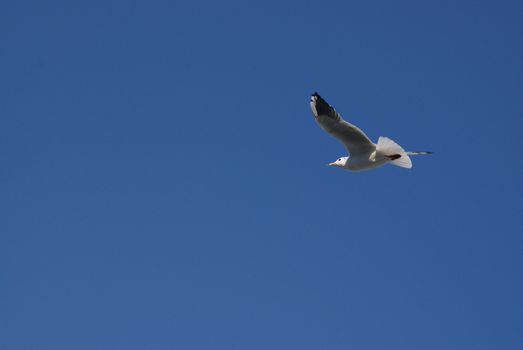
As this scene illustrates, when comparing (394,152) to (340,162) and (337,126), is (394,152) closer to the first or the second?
(337,126)

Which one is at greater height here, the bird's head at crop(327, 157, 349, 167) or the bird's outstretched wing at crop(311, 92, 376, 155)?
the bird's head at crop(327, 157, 349, 167)

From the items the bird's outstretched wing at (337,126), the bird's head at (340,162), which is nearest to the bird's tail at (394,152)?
the bird's outstretched wing at (337,126)

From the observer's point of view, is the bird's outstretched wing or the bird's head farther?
the bird's head

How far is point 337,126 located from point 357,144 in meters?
0.72

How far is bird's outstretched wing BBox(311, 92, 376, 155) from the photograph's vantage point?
1800 centimetres

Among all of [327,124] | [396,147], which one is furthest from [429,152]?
[327,124]

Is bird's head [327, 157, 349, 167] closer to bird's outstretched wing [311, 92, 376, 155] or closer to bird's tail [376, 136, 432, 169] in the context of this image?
bird's outstretched wing [311, 92, 376, 155]

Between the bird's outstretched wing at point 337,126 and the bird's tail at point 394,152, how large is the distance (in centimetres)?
37

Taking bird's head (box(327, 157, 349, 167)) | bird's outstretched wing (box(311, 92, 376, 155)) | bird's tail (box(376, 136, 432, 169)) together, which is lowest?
bird's tail (box(376, 136, 432, 169))

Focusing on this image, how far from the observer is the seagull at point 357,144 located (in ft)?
59.1

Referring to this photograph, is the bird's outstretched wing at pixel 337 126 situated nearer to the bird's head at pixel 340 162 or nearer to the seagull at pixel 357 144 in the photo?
the seagull at pixel 357 144

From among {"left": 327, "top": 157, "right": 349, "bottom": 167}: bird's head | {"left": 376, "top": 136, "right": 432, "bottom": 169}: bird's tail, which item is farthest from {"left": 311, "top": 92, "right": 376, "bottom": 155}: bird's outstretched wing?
{"left": 327, "top": 157, "right": 349, "bottom": 167}: bird's head

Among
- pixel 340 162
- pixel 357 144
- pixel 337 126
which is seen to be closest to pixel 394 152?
pixel 357 144

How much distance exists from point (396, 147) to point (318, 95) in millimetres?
1784
